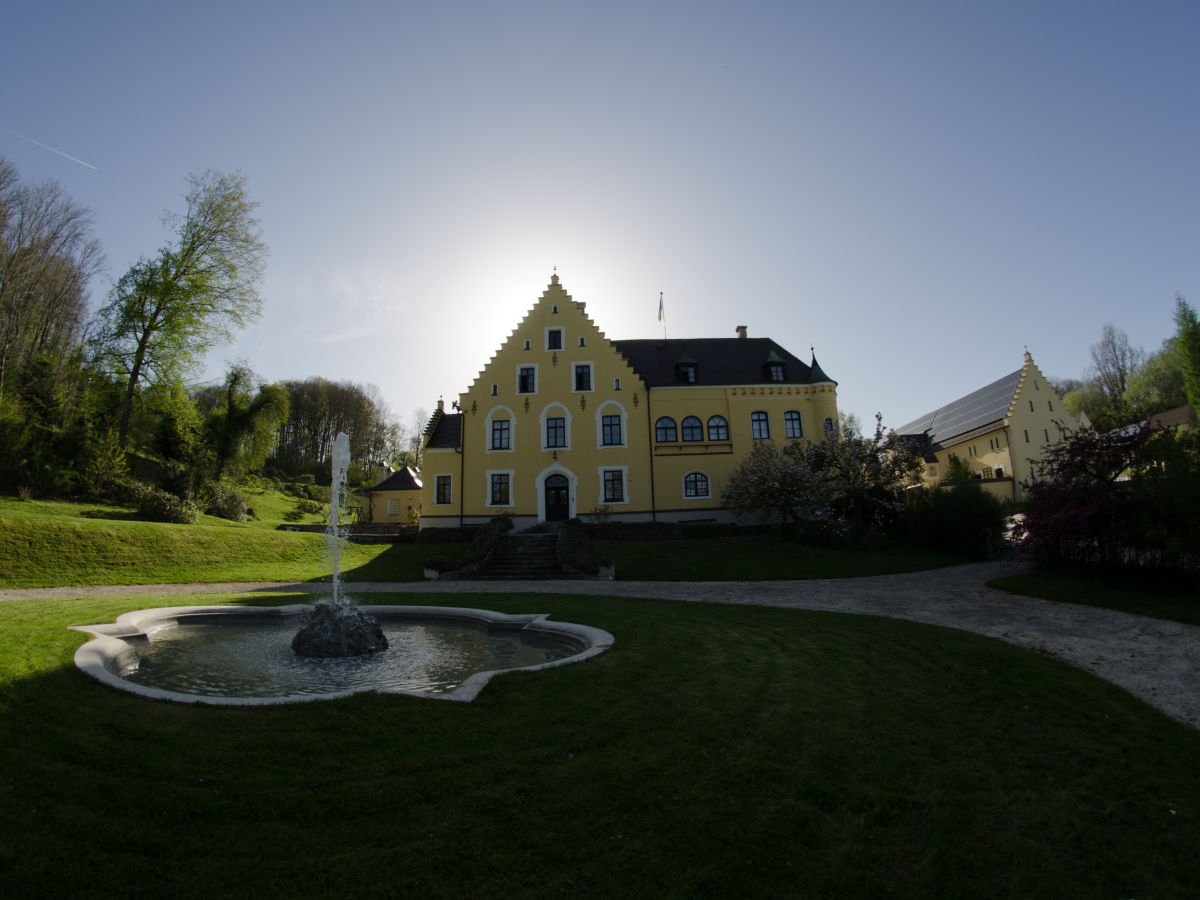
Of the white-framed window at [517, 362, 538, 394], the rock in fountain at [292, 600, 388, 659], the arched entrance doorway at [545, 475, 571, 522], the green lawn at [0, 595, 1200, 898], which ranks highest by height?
the white-framed window at [517, 362, 538, 394]

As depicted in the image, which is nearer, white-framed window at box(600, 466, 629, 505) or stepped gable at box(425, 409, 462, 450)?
white-framed window at box(600, 466, 629, 505)

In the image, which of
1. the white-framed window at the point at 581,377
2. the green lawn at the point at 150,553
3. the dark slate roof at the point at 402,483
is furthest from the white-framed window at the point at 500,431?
the dark slate roof at the point at 402,483

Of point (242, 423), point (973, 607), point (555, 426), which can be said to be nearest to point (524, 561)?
point (555, 426)

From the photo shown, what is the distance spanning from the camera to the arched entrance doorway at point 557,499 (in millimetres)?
31875

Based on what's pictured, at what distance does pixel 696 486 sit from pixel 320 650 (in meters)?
25.9

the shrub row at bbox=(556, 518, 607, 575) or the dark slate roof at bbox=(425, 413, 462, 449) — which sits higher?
the dark slate roof at bbox=(425, 413, 462, 449)

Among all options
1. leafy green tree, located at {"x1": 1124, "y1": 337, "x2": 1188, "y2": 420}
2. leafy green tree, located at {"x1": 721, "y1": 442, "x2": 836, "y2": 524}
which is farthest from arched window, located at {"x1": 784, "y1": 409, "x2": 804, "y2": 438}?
leafy green tree, located at {"x1": 1124, "y1": 337, "x2": 1188, "y2": 420}

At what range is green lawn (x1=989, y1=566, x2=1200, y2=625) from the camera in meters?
12.4

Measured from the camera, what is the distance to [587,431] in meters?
32.3

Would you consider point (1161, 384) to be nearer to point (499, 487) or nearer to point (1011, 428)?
point (1011, 428)

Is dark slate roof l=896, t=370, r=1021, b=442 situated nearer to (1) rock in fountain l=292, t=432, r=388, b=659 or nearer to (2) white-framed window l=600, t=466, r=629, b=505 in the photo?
(2) white-framed window l=600, t=466, r=629, b=505

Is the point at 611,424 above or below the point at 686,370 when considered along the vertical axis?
below

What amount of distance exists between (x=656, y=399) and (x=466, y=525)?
12651mm

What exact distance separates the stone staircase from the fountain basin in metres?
9.26
